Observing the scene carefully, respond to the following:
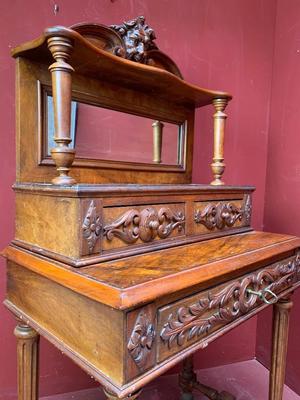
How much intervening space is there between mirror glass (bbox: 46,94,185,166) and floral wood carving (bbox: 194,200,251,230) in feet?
1.06

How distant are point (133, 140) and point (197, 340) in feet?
2.47

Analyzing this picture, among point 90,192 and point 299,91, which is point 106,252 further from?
point 299,91

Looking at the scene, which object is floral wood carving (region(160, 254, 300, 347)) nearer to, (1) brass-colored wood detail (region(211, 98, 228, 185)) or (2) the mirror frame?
(1) brass-colored wood detail (region(211, 98, 228, 185))

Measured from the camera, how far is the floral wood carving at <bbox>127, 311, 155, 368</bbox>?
62 cm

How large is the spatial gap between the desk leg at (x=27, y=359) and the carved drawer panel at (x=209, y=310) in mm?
478

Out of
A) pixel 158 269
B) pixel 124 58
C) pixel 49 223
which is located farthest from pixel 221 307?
pixel 124 58

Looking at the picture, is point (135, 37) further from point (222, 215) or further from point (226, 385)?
point (226, 385)

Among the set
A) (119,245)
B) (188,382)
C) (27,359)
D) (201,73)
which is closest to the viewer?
(119,245)

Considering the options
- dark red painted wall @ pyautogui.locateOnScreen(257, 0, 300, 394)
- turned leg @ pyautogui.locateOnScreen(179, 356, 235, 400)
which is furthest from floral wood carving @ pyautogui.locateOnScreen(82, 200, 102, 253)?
dark red painted wall @ pyautogui.locateOnScreen(257, 0, 300, 394)

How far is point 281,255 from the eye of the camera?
108 cm

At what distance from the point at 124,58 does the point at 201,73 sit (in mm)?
649

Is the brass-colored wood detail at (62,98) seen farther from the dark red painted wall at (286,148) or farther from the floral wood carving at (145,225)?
the dark red painted wall at (286,148)

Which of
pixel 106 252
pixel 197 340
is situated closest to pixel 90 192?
pixel 106 252

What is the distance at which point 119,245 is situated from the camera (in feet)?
2.72
